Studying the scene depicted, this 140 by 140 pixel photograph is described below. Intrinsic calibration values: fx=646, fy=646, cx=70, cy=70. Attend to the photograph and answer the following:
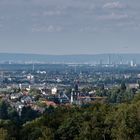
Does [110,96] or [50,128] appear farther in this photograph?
[110,96]

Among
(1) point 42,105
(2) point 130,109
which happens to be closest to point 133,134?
(2) point 130,109

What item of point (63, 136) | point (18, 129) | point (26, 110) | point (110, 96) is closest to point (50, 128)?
point (63, 136)

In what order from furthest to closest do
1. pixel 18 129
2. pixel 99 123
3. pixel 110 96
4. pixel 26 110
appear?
pixel 110 96
pixel 26 110
pixel 18 129
pixel 99 123

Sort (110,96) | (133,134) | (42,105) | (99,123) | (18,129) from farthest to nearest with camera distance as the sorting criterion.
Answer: (110,96), (42,105), (18,129), (99,123), (133,134)

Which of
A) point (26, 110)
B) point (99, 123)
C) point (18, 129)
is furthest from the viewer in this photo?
point (26, 110)

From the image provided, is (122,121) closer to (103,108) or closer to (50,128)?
(50,128)

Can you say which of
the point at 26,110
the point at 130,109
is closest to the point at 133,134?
the point at 130,109

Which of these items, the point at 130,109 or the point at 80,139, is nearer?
the point at 80,139

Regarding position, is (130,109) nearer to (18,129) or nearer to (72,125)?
(72,125)

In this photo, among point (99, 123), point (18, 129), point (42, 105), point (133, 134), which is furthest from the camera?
point (42, 105)
